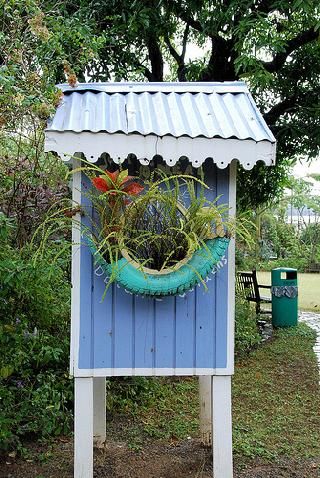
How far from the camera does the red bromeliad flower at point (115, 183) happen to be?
2.98m

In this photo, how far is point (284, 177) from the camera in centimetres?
983

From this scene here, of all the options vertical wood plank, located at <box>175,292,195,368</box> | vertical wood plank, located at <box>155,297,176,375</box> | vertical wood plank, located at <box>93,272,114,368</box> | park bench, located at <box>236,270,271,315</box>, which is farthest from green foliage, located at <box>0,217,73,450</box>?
park bench, located at <box>236,270,271,315</box>

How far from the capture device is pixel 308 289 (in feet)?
52.6

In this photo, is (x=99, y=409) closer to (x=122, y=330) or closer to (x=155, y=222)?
(x=122, y=330)

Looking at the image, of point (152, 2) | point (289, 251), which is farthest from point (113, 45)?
point (289, 251)

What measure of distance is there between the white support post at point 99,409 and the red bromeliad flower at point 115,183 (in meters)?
1.75

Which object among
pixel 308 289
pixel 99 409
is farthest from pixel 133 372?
pixel 308 289

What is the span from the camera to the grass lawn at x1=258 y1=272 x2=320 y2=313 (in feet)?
43.6

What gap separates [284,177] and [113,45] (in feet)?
14.5

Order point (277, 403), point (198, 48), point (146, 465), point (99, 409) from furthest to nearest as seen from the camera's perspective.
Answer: point (198, 48) < point (277, 403) < point (99, 409) < point (146, 465)

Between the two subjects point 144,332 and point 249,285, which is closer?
point 144,332

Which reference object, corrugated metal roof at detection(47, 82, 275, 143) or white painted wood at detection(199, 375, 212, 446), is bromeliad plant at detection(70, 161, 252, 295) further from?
white painted wood at detection(199, 375, 212, 446)

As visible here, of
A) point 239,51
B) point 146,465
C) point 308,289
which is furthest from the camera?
point 308,289

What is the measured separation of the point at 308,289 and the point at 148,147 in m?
13.9
